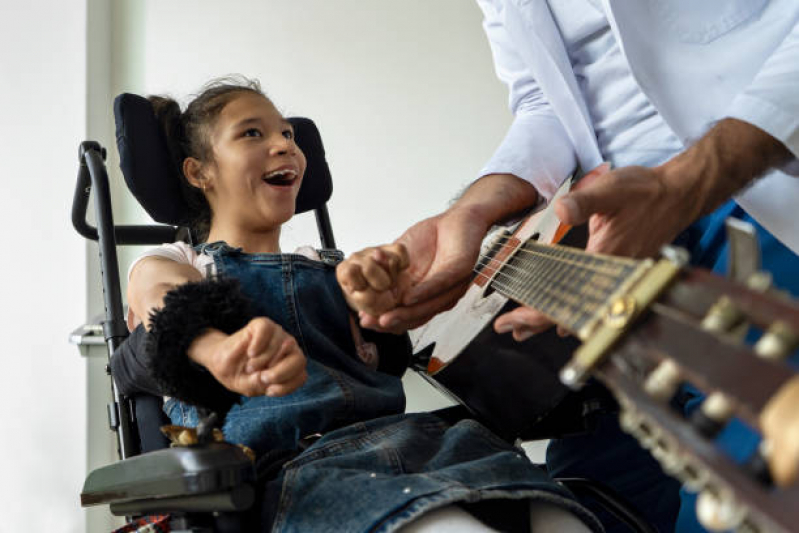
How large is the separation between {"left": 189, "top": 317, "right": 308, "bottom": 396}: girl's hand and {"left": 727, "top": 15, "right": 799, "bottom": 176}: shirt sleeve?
1.73 ft

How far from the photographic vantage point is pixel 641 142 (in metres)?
1.08

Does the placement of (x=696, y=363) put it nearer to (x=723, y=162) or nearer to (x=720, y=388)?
(x=720, y=388)

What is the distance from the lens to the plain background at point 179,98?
2.14 metres

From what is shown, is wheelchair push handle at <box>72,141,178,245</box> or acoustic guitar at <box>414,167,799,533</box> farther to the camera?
wheelchair push handle at <box>72,141,178,245</box>

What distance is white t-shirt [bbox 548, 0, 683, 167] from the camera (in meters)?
1.07

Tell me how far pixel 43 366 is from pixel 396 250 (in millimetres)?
1707

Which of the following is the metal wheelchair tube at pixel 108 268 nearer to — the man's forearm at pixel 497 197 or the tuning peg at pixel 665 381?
the man's forearm at pixel 497 197

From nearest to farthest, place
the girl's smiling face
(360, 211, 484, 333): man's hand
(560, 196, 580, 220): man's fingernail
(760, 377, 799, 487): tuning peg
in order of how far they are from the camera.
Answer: (760, 377, 799, 487): tuning peg < (560, 196, 580, 220): man's fingernail < (360, 211, 484, 333): man's hand < the girl's smiling face

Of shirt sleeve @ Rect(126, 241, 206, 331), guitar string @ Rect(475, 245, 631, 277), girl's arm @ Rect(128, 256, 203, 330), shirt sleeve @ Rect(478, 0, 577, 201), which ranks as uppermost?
shirt sleeve @ Rect(478, 0, 577, 201)

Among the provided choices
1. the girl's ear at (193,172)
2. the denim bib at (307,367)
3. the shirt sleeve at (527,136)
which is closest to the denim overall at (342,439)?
the denim bib at (307,367)

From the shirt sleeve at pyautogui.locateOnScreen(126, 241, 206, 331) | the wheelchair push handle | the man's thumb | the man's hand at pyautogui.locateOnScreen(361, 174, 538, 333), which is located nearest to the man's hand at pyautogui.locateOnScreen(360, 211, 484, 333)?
the man's hand at pyautogui.locateOnScreen(361, 174, 538, 333)

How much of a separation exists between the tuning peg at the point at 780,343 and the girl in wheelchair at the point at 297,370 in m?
0.45

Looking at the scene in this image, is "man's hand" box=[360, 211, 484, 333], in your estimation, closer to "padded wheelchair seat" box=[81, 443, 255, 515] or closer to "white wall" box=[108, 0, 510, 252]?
"padded wheelchair seat" box=[81, 443, 255, 515]

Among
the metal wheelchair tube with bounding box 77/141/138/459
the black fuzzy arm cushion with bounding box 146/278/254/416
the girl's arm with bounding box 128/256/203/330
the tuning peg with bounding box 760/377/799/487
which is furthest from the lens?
the metal wheelchair tube with bounding box 77/141/138/459
